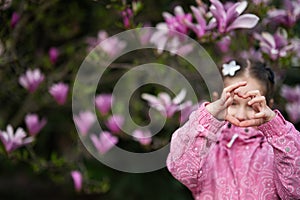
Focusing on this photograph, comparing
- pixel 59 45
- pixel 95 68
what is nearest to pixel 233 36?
pixel 95 68

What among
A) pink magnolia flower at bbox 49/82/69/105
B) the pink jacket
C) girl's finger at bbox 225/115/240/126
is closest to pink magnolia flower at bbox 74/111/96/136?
pink magnolia flower at bbox 49/82/69/105

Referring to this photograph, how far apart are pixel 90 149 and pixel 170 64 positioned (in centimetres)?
47

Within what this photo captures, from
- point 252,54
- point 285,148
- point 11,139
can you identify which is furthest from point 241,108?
point 11,139

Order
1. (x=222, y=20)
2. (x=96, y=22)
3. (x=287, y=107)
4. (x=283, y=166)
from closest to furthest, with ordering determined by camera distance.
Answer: (x=283, y=166) → (x=222, y=20) → (x=287, y=107) → (x=96, y=22)

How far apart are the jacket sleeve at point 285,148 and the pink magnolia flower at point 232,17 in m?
0.38

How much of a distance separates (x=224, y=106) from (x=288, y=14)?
697 millimetres

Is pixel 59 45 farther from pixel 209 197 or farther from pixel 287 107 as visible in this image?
pixel 209 197

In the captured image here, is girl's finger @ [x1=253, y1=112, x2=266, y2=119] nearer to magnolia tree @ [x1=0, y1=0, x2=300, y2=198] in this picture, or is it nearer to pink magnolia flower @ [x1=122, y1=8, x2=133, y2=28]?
magnolia tree @ [x1=0, y1=0, x2=300, y2=198]

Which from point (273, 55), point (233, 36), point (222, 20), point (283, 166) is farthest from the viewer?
point (233, 36)

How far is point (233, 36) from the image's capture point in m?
2.27

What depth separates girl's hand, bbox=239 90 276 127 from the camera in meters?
1.49

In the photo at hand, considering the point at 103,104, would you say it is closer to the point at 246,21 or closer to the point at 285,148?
the point at 246,21

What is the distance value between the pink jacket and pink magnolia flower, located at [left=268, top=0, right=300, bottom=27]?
517mm

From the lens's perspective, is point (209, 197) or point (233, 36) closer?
point (209, 197)
